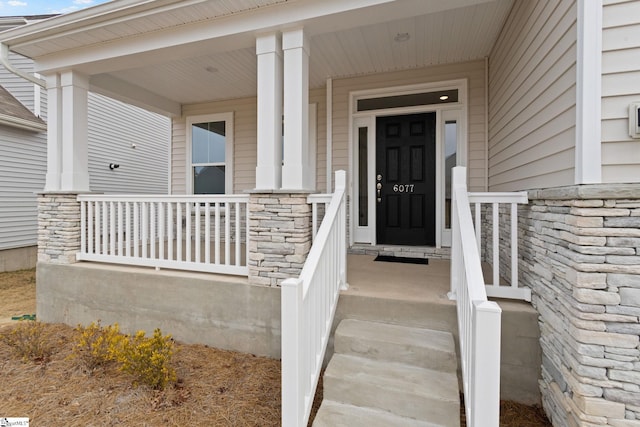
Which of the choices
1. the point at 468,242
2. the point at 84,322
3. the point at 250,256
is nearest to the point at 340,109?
the point at 250,256

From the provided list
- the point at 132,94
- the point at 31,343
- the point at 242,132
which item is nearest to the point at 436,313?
the point at 31,343

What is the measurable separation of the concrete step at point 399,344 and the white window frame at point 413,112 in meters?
2.14

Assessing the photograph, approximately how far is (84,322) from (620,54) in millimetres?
5304

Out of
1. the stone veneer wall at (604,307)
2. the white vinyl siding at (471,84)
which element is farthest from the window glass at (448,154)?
the stone veneer wall at (604,307)

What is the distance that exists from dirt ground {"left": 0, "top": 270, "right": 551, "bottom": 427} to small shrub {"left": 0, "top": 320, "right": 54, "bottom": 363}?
67 mm

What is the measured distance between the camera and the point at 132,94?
491 centimetres

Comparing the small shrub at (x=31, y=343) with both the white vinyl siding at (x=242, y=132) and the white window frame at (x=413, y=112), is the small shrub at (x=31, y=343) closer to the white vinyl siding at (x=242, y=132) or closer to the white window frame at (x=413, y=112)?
the white vinyl siding at (x=242, y=132)

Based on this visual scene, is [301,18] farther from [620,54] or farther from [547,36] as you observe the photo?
[620,54]

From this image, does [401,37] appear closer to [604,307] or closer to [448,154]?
[448,154]

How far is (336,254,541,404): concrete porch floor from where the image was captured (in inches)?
87.8

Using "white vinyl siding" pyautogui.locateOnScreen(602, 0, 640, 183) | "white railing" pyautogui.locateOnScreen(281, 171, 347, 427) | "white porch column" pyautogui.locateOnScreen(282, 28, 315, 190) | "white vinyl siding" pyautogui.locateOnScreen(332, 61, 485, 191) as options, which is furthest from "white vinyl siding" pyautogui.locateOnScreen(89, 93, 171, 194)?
"white vinyl siding" pyautogui.locateOnScreen(602, 0, 640, 183)

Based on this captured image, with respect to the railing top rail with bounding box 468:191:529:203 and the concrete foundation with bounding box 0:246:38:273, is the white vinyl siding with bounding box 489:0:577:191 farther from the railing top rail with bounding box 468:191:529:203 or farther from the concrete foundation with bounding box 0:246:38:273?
the concrete foundation with bounding box 0:246:38:273

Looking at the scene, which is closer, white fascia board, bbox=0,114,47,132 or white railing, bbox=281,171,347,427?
white railing, bbox=281,171,347,427

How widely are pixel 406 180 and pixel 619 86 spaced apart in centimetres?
271
